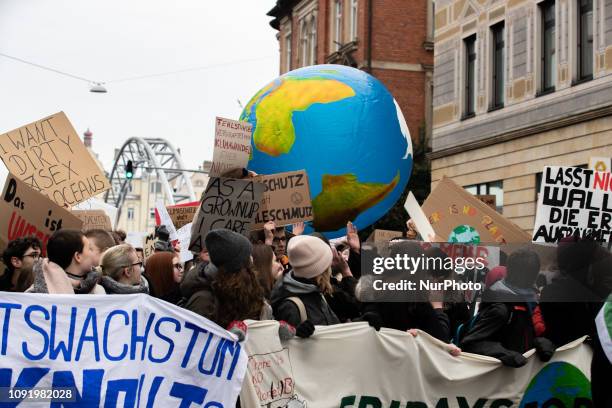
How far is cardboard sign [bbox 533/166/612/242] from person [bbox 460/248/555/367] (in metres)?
2.12

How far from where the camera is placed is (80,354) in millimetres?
5793

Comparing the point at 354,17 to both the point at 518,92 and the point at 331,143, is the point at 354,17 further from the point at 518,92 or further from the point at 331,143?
the point at 331,143

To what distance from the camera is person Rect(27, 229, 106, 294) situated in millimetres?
5852

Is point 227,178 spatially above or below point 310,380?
above

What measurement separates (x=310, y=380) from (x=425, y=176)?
28184 millimetres

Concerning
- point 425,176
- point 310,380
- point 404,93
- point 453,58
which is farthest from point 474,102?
point 310,380

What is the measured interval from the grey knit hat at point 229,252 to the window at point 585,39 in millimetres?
16524

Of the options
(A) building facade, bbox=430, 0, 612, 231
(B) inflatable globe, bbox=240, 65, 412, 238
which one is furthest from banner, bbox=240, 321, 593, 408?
(A) building facade, bbox=430, 0, 612, 231

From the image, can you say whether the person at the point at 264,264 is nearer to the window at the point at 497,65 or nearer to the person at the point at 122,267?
the person at the point at 122,267

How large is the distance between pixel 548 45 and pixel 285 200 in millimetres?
15031

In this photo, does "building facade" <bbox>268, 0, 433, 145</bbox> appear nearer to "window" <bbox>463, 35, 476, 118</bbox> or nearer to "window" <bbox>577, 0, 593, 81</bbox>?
"window" <bbox>463, 35, 476, 118</bbox>

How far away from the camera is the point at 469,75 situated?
2677 cm

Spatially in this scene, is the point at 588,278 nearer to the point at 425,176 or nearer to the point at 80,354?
the point at 80,354
